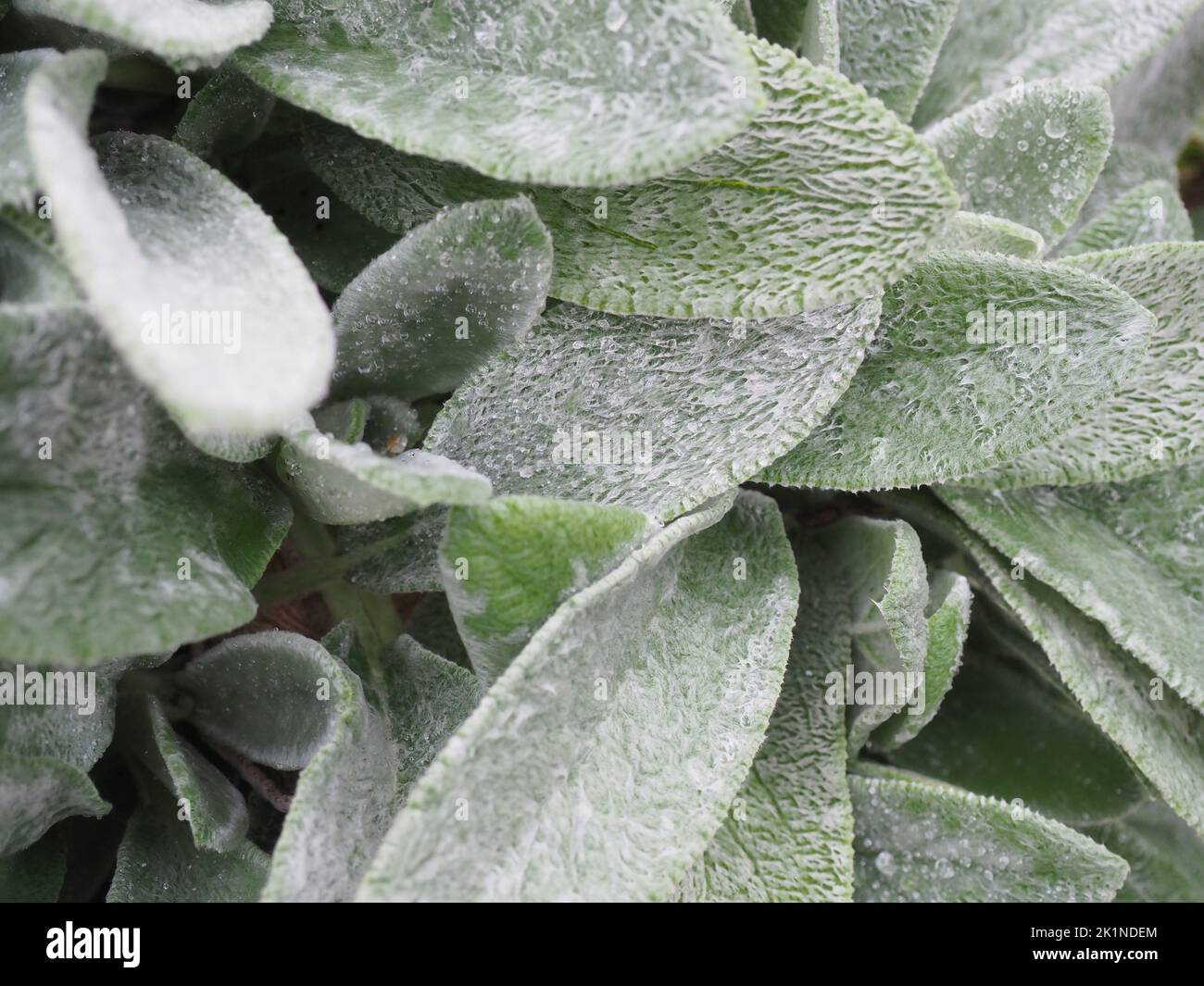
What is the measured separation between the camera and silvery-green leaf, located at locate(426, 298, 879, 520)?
0.69m

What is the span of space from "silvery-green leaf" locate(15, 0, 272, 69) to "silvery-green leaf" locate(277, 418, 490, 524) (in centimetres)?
18

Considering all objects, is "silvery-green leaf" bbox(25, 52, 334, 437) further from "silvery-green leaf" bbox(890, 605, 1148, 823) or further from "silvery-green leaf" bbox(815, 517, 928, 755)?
"silvery-green leaf" bbox(890, 605, 1148, 823)

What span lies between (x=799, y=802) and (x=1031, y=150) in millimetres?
501

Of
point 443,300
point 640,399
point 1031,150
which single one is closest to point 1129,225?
point 1031,150

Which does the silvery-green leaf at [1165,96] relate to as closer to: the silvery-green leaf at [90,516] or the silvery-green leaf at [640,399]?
the silvery-green leaf at [640,399]

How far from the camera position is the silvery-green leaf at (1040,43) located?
937mm

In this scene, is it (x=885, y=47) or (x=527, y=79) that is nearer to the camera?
(x=527, y=79)

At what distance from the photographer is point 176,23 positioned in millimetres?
532

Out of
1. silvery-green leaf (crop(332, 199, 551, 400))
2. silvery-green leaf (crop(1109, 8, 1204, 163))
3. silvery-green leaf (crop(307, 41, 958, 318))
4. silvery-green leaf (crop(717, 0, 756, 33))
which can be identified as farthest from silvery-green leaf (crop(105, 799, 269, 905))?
silvery-green leaf (crop(1109, 8, 1204, 163))

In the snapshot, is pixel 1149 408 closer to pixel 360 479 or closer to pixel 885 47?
pixel 885 47

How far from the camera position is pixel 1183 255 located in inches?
31.5

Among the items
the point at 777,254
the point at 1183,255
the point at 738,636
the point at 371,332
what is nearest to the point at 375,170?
the point at 371,332

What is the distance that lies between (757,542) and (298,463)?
0.32m
